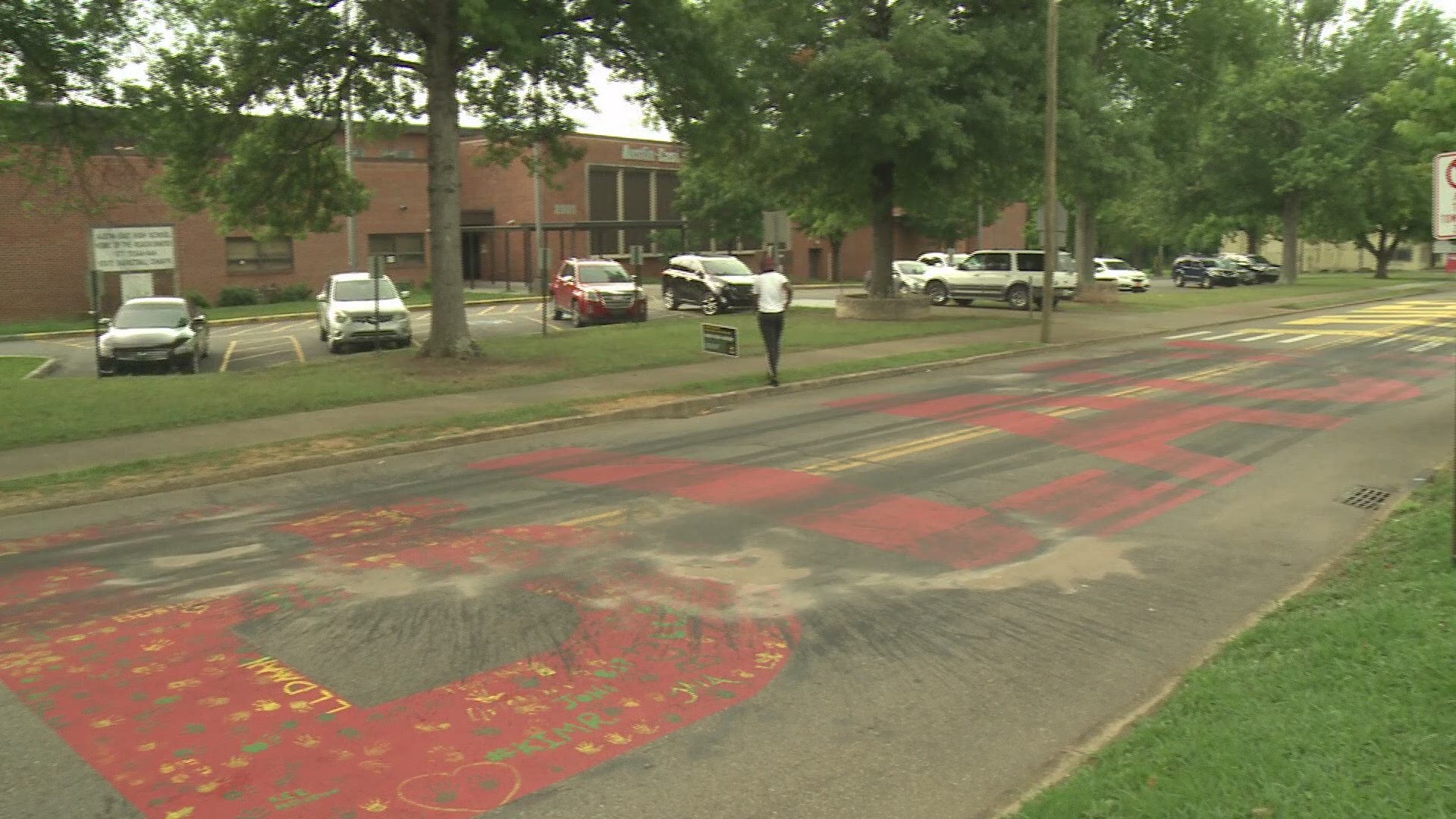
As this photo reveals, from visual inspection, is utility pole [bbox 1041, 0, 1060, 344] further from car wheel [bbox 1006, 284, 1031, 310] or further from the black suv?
car wheel [bbox 1006, 284, 1031, 310]

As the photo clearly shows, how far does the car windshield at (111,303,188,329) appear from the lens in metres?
21.6

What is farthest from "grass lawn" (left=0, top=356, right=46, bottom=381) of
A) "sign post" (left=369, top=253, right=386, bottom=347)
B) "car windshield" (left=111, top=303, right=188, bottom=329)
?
"sign post" (left=369, top=253, right=386, bottom=347)

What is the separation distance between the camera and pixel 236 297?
42688 mm

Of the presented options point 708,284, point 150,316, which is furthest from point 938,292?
point 150,316

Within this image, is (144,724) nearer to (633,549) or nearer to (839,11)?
(633,549)

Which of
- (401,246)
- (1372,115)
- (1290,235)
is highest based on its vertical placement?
(1372,115)

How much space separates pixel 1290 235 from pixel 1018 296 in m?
27.0

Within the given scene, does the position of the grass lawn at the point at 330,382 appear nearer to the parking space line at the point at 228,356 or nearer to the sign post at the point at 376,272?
the sign post at the point at 376,272

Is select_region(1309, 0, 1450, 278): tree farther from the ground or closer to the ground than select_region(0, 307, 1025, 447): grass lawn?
farther from the ground

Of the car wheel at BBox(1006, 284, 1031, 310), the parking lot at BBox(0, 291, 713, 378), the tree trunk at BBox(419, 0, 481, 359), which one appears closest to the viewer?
the tree trunk at BBox(419, 0, 481, 359)

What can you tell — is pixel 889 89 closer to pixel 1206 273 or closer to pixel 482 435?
pixel 482 435

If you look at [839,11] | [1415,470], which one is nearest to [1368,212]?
[839,11]

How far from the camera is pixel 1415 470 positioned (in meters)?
10.7

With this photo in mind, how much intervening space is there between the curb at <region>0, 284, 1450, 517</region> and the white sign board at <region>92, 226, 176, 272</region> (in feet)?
40.0
